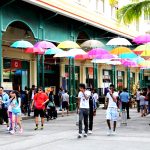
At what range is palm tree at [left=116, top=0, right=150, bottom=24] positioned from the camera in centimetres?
2517

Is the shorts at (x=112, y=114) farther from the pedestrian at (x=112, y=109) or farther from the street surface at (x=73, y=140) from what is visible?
the street surface at (x=73, y=140)

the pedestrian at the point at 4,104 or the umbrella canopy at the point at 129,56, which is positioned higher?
the umbrella canopy at the point at 129,56

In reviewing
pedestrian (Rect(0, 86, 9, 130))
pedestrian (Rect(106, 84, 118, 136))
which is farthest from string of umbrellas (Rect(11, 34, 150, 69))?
pedestrian (Rect(106, 84, 118, 136))

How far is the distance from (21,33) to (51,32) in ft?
8.58

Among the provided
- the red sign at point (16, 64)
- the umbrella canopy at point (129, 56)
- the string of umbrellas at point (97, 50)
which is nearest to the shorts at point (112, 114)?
the string of umbrellas at point (97, 50)

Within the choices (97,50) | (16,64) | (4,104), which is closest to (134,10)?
(97,50)

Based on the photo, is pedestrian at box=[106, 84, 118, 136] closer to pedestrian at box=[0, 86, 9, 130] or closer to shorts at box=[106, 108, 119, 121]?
shorts at box=[106, 108, 119, 121]

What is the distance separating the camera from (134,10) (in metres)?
25.4

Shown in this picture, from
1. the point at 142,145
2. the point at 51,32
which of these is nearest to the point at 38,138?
the point at 142,145

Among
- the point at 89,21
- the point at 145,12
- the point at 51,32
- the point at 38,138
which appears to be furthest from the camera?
the point at 89,21

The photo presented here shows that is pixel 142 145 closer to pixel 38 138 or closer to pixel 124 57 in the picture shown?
pixel 38 138

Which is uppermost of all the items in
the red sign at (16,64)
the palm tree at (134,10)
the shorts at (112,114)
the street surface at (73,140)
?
the palm tree at (134,10)

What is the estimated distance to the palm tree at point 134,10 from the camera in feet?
82.6

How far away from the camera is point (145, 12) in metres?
25.4
